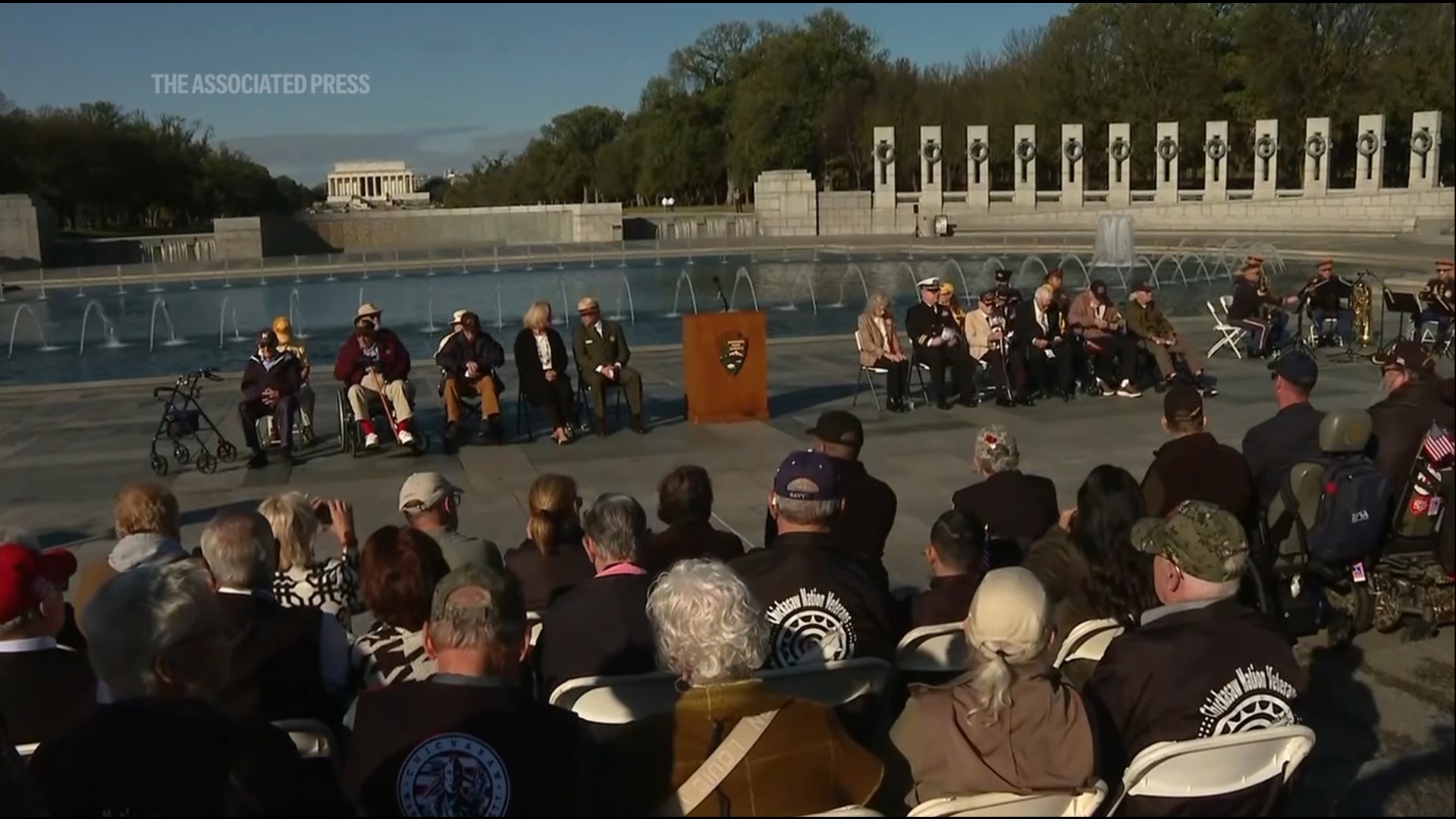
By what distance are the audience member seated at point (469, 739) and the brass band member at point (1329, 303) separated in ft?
46.4

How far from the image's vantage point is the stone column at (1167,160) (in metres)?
53.3

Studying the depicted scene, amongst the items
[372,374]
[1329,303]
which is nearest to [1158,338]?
[1329,303]

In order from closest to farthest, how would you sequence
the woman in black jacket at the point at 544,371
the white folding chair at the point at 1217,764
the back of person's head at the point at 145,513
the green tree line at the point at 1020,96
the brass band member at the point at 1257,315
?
the white folding chair at the point at 1217,764 < the back of person's head at the point at 145,513 < the woman in black jacket at the point at 544,371 < the brass band member at the point at 1257,315 < the green tree line at the point at 1020,96

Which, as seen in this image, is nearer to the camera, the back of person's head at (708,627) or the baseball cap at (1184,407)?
the back of person's head at (708,627)

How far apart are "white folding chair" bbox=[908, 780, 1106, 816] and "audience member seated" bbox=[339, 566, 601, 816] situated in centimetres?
80

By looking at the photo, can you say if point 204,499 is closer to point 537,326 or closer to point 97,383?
point 537,326

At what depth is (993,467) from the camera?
20.4 ft

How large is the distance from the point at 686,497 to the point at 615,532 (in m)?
1.06

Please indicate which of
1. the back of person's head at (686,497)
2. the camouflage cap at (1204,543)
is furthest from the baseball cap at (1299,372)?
the back of person's head at (686,497)

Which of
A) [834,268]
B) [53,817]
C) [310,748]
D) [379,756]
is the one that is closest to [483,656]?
[379,756]

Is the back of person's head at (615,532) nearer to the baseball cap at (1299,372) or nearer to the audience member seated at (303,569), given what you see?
the audience member seated at (303,569)

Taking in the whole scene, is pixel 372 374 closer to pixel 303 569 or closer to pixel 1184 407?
pixel 303 569

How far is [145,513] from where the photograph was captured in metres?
5.16

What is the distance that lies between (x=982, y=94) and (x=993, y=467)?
6634 centimetres
